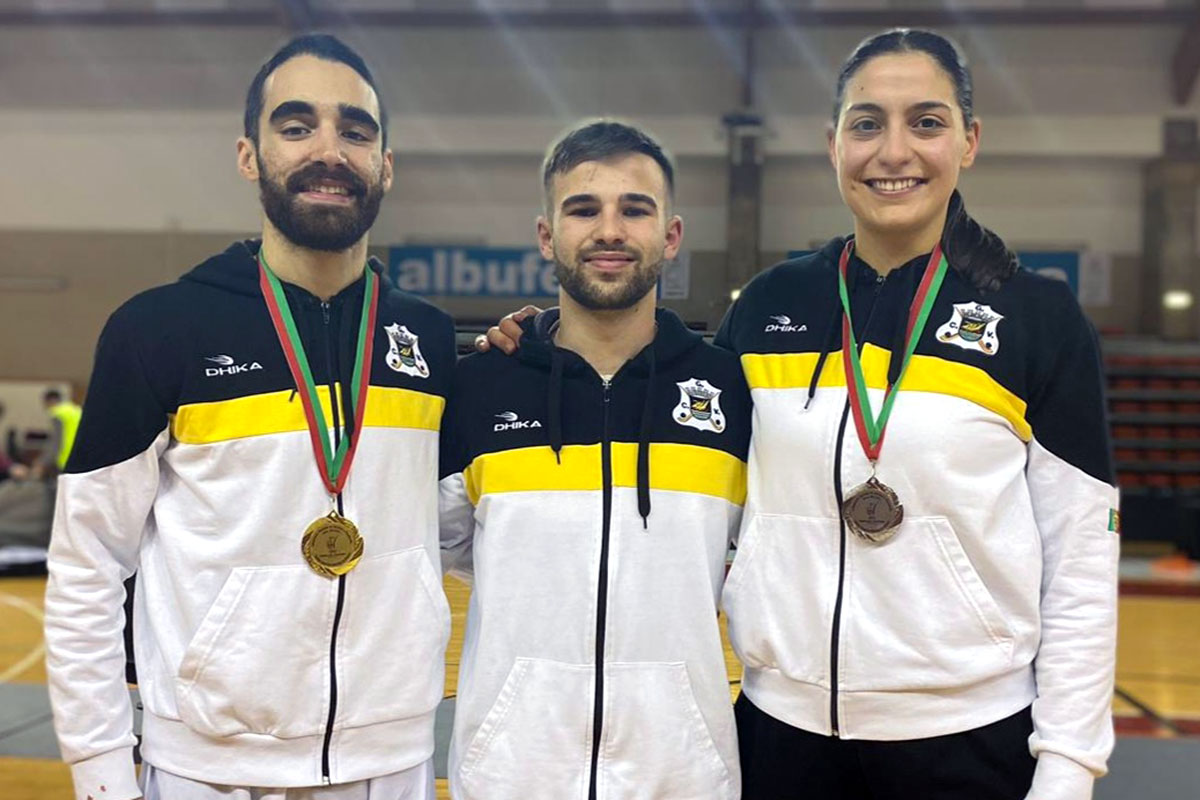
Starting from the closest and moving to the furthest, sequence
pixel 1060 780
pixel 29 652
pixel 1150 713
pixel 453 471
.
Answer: pixel 1060 780 → pixel 453 471 → pixel 1150 713 → pixel 29 652

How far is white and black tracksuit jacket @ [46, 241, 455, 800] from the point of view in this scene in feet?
5.98

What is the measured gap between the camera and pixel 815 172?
39.2 ft

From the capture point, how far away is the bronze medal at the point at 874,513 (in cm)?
178

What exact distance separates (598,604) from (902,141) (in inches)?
37.3

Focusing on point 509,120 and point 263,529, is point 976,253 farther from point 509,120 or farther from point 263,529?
point 509,120

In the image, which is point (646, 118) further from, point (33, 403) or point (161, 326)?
point (161, 326)

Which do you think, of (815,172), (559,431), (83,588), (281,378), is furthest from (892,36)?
(815,172)

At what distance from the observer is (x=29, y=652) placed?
664cm

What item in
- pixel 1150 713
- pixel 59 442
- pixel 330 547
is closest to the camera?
pixel 330 547

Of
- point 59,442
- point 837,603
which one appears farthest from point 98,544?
point 59,442

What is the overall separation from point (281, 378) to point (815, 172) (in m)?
10.8

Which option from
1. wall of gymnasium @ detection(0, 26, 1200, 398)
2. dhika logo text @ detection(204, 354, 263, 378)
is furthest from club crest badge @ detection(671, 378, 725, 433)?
wall of gymnasium @ detection(0, 26, 1200, 398)

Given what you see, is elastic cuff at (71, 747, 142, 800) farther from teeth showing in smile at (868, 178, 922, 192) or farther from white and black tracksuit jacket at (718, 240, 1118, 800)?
teeth showing in smile at (868, 178, 922, 192)

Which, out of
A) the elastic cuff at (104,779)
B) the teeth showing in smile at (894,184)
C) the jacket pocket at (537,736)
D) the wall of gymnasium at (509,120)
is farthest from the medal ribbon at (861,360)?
the wall of gymnasium at (509,120)
